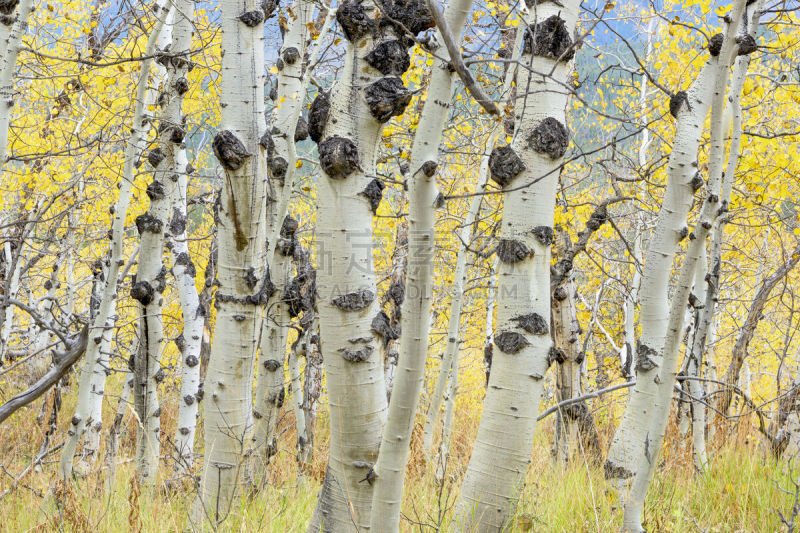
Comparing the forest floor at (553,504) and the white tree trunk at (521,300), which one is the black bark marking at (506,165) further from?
the forest floor at (553,504)

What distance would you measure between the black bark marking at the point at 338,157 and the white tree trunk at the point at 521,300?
2.40 feet

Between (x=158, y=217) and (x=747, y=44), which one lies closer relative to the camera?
(x=747, y=44)

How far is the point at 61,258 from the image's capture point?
7.52 metres

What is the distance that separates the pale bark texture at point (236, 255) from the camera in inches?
111

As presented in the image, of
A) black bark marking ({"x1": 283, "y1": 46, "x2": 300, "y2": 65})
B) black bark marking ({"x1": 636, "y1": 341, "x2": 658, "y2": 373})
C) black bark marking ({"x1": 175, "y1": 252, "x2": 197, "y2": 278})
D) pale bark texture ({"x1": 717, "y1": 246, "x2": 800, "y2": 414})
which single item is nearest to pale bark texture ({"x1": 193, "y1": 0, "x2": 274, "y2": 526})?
black bark marking ({"x1": 283, "y1": 46, "x2": 300, "y2": 65})

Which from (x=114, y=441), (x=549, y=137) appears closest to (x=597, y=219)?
(x=549, y=137)

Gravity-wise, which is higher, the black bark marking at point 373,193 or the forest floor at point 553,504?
the black bark marking at point 373,193

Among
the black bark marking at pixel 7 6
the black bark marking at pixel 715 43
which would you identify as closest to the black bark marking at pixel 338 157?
the black bark marking at pixel 7 6

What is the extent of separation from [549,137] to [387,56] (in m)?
0.82

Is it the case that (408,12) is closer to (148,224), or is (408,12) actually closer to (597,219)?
(148,224)

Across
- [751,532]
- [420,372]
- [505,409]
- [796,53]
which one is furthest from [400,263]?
[796,53]

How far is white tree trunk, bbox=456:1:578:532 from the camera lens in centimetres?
251

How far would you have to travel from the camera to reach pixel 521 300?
2.56m

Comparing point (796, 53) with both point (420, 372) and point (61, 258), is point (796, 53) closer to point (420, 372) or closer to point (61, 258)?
point (420, 372)
